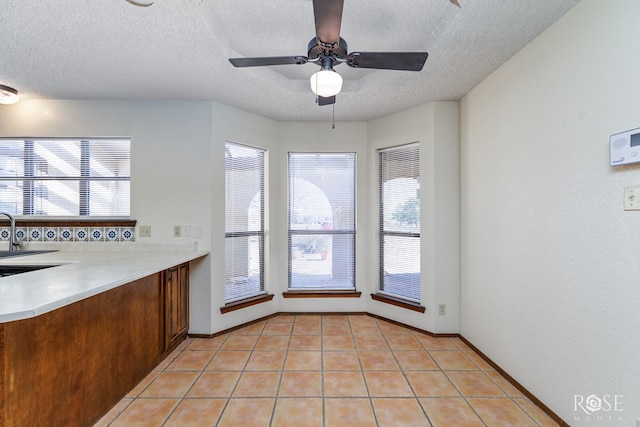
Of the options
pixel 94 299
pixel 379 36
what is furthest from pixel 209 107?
pixel 94 299

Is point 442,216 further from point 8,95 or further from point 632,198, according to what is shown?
point 8,95

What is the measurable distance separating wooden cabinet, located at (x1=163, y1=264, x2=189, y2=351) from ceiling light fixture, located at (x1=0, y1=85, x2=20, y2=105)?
2233 mm

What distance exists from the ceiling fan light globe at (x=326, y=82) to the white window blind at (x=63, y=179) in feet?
7.92

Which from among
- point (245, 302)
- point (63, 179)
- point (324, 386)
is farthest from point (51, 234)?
point (324, 386)

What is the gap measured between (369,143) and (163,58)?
7.54ft

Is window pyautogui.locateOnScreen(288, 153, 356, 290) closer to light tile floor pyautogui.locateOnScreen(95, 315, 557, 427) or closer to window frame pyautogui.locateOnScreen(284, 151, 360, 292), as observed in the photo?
window frame pyautogui.locateOnScreen(284, 151, 360, 292)

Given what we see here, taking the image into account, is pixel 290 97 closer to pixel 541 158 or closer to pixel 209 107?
pixel 209 107

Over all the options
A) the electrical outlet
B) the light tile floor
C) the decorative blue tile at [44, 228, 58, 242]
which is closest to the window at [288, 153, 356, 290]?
the light tile floor

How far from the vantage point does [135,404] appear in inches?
77.6

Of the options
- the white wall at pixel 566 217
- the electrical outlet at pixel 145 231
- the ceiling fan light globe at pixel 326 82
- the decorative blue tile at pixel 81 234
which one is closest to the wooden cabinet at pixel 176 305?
Result: the electrical outlet at pixel 145 231

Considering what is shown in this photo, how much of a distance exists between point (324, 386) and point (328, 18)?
234cm

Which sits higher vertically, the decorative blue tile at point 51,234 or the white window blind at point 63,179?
the white window blind at point 63,179

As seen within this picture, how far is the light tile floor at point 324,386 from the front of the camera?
1844mm

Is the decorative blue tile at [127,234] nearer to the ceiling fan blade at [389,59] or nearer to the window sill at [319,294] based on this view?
the window sill at [319,294]
